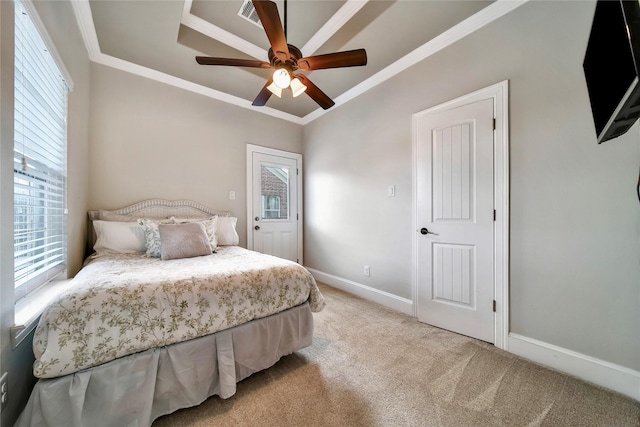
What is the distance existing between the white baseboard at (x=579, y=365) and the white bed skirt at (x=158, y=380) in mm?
1759

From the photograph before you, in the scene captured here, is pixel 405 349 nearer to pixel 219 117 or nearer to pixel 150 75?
pixel 219 117

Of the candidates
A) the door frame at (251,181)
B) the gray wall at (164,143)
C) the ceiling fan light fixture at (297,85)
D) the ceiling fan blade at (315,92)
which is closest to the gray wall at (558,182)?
the ceiling fan blade at (315,92)

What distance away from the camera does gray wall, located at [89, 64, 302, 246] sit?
2434 millimetres

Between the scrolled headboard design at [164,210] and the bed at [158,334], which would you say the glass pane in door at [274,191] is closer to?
the scrolled headboard design at [164,210]

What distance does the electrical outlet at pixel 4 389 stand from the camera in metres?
0.89

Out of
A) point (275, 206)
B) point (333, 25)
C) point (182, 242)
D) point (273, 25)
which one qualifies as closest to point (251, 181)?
point (275, 206)

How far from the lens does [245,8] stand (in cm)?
194

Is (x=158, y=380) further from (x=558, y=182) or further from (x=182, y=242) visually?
(x=558, y=182)

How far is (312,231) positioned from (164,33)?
9.48 feet

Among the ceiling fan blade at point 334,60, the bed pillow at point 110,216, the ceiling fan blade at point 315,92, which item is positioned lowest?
the bed pillow at point 110,216

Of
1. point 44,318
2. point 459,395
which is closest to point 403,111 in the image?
point 459,395

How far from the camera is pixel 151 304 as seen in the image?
118 cm

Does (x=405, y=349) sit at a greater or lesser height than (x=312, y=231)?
lesser

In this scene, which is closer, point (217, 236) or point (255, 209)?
point (217, 236)
